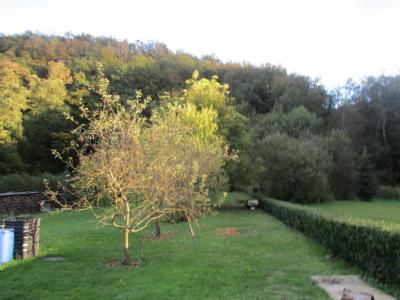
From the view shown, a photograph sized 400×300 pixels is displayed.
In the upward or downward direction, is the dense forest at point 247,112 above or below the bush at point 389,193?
above

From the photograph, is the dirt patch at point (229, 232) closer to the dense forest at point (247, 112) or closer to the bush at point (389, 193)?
the dense forest at point (247, 112)

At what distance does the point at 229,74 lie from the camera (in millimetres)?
64688

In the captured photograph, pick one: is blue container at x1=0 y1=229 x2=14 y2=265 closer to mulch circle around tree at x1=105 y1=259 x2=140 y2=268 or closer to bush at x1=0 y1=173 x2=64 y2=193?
mulch circle around tree at x1=105 y1=259 x2=140 y2=268

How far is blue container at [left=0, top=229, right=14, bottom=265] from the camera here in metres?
10.5

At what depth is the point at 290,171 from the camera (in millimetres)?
30859

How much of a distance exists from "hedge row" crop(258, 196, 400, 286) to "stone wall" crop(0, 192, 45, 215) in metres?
22.3

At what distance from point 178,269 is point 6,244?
428cm

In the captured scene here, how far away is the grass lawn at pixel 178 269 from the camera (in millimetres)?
8047

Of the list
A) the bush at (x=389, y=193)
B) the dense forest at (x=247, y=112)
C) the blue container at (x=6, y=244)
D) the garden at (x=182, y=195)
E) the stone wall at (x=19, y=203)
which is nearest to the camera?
the garden at (x=182, y=195)

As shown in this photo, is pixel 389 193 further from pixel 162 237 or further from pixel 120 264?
pixel 120 264

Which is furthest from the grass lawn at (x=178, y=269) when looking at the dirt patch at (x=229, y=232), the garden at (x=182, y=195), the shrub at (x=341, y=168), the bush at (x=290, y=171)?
the shrub at (x=341, y=168)

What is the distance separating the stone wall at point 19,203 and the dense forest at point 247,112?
827 cm

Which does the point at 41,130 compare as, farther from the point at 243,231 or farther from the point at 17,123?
the point at 243,231

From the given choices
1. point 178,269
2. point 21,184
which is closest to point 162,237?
point 178,269
